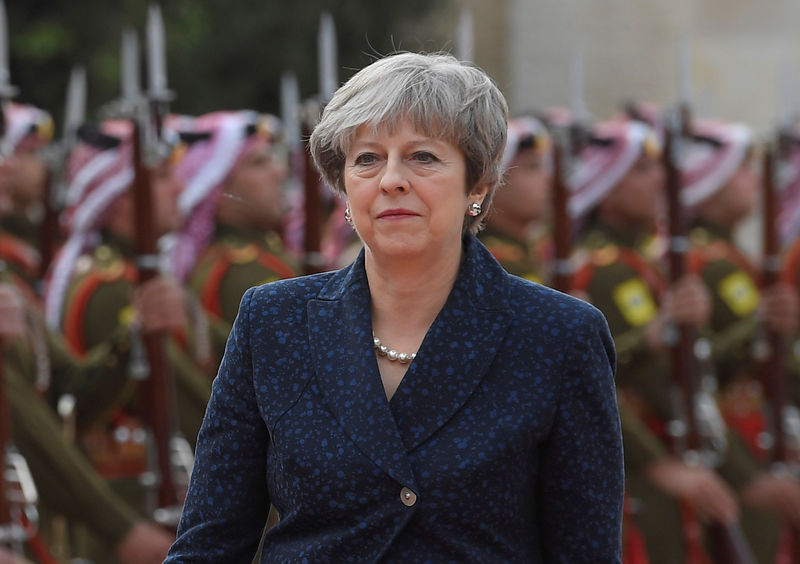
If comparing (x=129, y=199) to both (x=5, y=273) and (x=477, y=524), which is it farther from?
(x=477, y=524)

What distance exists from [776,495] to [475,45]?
343 inches

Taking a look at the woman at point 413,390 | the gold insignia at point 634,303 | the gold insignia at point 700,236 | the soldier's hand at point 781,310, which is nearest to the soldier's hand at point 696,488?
the gold insignia at point 634,303

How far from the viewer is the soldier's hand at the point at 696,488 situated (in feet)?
24.2

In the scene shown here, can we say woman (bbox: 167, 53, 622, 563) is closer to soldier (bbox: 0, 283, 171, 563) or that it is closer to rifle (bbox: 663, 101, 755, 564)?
soldier (bbox: 0, 283, 171, 563)

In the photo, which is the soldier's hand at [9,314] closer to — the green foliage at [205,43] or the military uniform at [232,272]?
the military uniform at [232,272]

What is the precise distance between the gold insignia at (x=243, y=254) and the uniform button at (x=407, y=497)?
4522 mm

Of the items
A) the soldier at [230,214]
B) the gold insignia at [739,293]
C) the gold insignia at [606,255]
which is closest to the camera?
the soldier at [230,214]

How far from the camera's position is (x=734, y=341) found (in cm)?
805

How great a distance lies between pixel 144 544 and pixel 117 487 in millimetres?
1017

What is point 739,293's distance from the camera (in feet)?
27.6

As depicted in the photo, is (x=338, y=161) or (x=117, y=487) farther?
(x=117, y=487)

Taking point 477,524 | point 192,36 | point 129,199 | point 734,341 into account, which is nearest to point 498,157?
point 477,524

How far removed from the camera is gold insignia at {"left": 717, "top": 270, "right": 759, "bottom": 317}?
8383 mm

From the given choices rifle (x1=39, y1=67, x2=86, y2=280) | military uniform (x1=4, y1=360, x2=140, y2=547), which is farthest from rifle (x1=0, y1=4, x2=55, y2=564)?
rifle (x1=39, y1=67, x2=86, y2=280)
